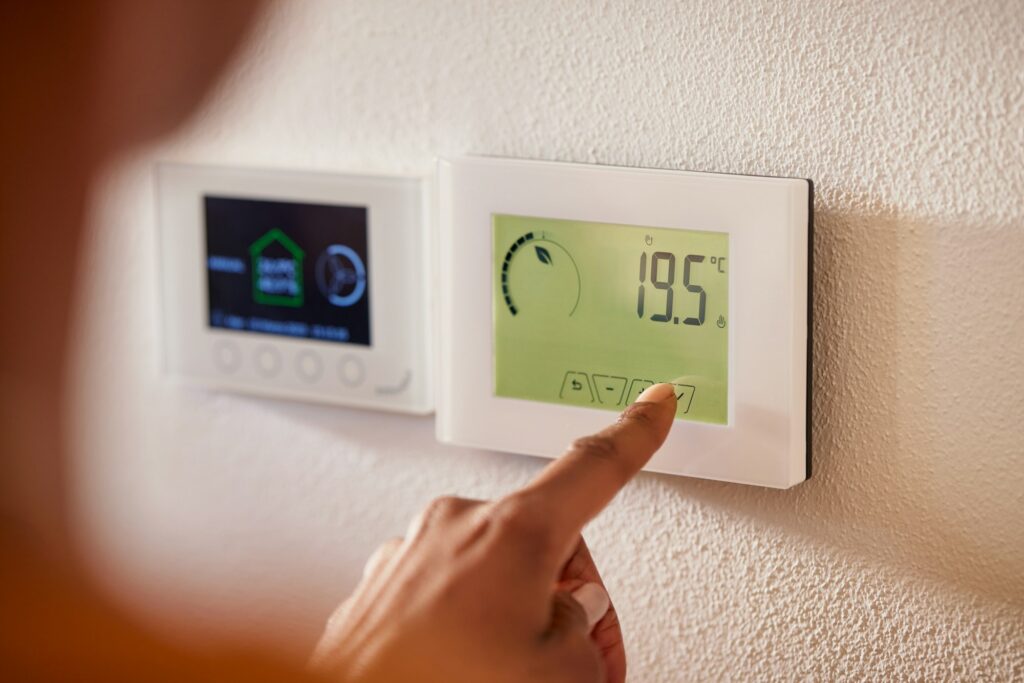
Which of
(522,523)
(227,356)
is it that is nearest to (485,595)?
(522,523)

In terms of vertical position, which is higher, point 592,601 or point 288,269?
point 288,269

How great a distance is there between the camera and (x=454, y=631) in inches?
10.6

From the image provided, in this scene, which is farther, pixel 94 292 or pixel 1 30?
pixel 94 292

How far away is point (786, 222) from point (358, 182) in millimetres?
228

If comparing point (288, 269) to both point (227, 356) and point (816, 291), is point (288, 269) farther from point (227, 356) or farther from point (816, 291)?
point (816, 291)

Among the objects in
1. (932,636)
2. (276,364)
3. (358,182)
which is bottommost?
(932,636)

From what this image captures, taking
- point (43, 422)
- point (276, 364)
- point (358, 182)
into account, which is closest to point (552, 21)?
point (358, 182)

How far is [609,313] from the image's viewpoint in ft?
1.62

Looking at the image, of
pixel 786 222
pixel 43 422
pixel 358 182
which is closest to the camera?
pixel 786 222

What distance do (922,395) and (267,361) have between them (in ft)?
1.15

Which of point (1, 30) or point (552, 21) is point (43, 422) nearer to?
point (1, 30)

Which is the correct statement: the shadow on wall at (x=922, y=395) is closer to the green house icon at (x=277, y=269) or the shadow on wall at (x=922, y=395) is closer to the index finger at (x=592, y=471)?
the index finger at (x=592, y=471)

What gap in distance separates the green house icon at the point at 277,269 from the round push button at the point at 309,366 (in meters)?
0.03

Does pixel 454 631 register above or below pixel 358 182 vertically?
below
